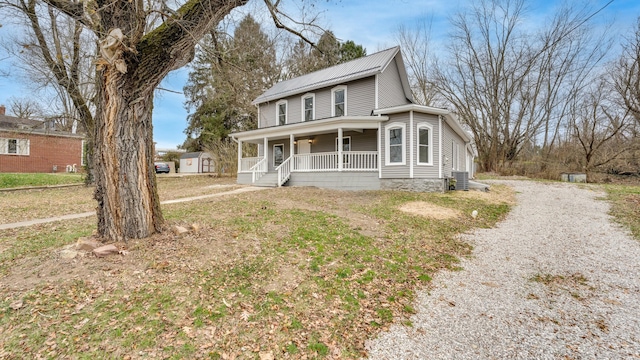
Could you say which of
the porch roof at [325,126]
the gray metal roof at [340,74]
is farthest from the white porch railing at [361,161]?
the gray metal roof at [340,74]

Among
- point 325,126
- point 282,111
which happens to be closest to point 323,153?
point 325,126

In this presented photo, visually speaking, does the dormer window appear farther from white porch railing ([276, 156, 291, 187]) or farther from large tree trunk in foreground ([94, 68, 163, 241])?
large tree trunk in foreground ([94, 68, 163, 241])

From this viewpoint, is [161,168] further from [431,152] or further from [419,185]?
[431,152]

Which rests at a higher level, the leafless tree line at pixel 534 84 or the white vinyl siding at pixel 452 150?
the leafless tree line at pixel 534 84

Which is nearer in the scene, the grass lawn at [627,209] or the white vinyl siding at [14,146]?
the grass lawn at [627,209]

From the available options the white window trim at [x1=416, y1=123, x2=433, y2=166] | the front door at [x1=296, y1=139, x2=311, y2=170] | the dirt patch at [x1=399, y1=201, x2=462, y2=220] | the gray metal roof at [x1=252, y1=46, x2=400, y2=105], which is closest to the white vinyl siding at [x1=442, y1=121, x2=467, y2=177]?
the white window trim at [x1=416, y1=123, x2=433, y2=166]

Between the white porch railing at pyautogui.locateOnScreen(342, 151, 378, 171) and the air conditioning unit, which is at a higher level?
the white porch railing at pyautogui.locateOnScreen(342, 151, 378, 171)

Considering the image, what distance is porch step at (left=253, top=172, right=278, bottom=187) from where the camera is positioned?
1442cm

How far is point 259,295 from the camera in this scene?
352cm

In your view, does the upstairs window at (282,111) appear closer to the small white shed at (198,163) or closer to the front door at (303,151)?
the front door at (303,151)

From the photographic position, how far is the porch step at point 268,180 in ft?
47.3

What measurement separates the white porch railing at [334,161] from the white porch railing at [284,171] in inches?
12.5

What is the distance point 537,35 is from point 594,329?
29.1 metres

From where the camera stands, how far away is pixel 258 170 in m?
15.7
